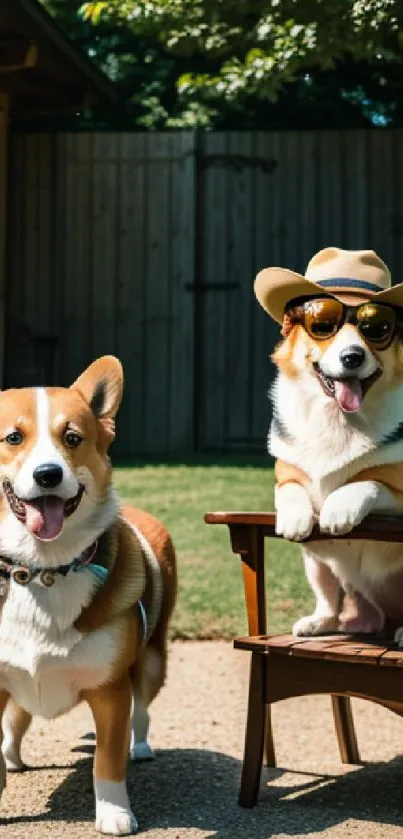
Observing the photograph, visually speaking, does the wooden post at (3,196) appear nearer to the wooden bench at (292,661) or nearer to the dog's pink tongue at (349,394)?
the wooden bench at (292,661)

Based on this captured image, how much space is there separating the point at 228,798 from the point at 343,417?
3.71ft

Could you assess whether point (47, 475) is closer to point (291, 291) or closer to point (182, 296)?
point (291, 291)

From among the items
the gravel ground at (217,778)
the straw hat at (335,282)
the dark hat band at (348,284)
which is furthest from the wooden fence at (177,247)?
the dark hat band at (348,284)

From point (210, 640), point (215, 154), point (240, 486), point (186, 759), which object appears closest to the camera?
point (186, 759)

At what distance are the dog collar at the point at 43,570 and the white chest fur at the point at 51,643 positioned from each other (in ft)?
0.05

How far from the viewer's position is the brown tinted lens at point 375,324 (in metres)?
3.46

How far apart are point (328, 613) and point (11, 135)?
797cm

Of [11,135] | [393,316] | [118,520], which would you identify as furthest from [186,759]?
[11,135]

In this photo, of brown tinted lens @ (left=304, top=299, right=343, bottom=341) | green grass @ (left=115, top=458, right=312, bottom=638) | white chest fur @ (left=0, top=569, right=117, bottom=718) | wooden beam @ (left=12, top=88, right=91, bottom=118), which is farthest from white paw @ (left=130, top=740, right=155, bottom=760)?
wooden beam @ (left=12, top=88, right=91, bottom=118)

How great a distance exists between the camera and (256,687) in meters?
3.60

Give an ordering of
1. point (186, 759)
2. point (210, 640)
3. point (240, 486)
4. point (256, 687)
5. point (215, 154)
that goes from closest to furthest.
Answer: point (256, 687) < point (186, 759) < point (210, 640) < point (240, 486) < point (215, 154)

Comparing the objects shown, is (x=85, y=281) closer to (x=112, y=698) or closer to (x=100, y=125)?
(x=100, y=125)

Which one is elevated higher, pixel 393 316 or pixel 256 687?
pixel 393 316

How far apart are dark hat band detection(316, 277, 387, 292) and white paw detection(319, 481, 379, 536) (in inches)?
21.7
